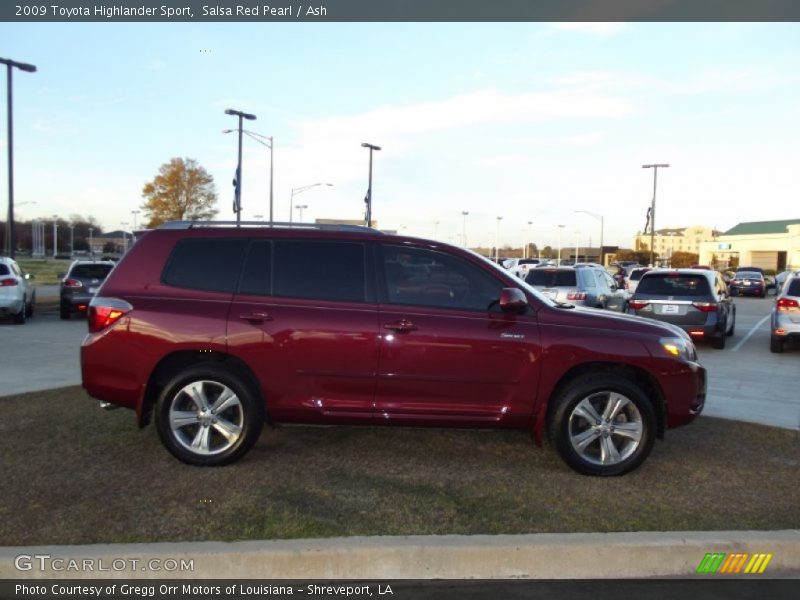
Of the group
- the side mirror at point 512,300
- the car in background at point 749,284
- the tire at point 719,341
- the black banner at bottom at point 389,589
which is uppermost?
the side mirror at point 512,300

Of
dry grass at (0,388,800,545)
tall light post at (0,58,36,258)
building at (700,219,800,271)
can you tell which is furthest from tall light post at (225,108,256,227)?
building at (700,219,800,271)

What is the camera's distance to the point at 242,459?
573 cm

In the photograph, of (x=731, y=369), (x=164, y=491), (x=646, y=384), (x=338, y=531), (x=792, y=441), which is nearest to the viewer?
(x=338, y=531)

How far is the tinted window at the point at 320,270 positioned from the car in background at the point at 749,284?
1437 inches

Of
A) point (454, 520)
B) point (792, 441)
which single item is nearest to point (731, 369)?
point (792, 441)

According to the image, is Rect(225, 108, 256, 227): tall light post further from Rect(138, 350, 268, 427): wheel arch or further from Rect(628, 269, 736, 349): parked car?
Rect(138, 350, 268, 427): wheel arch

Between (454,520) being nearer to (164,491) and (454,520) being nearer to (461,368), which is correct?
(461,368)

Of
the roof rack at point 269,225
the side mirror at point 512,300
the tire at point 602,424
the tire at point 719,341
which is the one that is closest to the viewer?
the side mirror at point 512,300

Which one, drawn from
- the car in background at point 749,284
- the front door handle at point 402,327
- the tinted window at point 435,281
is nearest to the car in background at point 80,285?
the tinted window at point 435,281

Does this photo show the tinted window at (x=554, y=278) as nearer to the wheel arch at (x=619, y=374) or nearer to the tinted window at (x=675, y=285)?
the tinted window at (x=675, y=285)

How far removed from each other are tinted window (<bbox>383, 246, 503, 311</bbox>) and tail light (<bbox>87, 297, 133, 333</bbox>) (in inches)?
80.7

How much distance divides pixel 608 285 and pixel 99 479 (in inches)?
581

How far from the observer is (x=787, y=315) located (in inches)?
518

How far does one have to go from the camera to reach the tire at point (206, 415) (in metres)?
5.48
